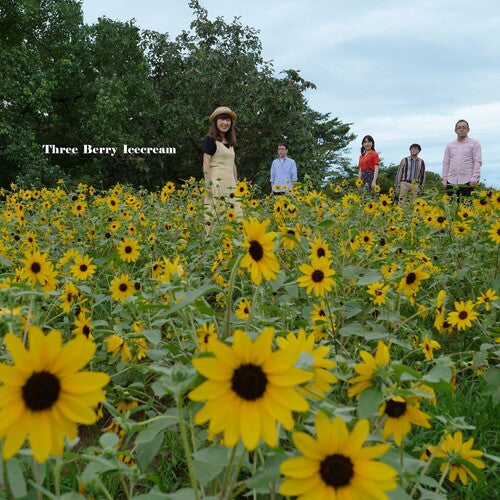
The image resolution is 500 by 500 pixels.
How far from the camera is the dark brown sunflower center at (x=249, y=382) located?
824 mm

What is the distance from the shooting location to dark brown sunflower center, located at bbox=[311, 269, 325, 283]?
2098 millimetres

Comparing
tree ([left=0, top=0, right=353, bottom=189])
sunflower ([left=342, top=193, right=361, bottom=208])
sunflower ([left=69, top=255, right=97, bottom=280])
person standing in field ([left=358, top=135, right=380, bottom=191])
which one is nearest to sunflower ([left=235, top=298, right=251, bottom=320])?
sunflower ([left=69, top=255, right=97, bottom=280])

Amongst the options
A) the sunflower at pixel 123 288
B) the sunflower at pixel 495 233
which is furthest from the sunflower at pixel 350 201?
the sunflower at pixel 123 288

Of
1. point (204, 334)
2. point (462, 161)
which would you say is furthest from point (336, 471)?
point (462, 161)

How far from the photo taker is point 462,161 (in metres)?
6.73

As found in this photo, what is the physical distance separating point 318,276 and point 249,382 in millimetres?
1305

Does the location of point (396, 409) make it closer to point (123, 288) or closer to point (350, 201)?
point (123, 288)

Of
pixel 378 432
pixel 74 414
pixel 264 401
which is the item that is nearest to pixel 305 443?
pixel 264 401

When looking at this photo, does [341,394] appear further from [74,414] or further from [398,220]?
[398,220]

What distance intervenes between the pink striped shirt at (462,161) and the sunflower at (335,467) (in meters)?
6.39

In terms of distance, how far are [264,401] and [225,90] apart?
16.2m

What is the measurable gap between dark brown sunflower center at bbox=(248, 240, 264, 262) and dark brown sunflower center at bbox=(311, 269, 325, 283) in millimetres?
707

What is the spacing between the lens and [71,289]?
7.93 feet

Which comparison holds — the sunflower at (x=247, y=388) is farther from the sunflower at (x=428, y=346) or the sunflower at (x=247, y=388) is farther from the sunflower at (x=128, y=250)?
the sunflower at (x=128, y=250)
